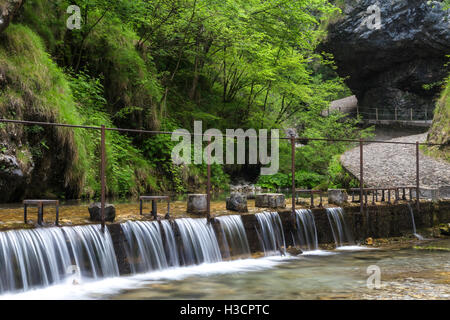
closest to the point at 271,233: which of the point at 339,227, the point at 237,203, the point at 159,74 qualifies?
the point at 237,203

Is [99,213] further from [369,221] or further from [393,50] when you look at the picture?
[393,50]

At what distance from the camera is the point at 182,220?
10.3 meters

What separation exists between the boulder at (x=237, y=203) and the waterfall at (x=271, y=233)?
40 centimetres

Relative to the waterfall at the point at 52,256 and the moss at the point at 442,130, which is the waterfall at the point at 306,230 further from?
the moss at the point at 442,130

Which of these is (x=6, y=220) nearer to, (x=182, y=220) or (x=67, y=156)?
(x=182, y=220)

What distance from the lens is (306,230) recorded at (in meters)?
12.4

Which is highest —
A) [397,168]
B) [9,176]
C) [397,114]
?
[397,114]

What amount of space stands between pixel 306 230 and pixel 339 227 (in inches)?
48.2

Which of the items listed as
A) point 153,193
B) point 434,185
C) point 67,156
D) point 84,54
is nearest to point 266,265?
point 67,156

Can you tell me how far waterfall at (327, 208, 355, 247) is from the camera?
1295cm

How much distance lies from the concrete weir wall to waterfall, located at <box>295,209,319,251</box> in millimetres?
173

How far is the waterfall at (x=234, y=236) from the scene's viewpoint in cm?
1077
